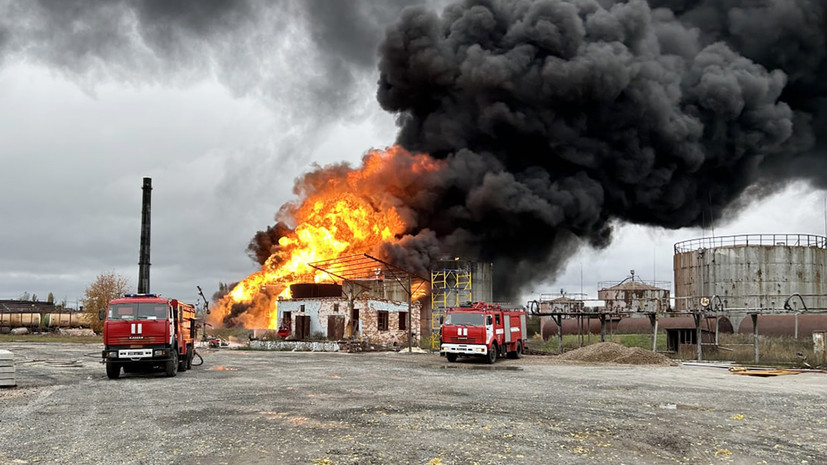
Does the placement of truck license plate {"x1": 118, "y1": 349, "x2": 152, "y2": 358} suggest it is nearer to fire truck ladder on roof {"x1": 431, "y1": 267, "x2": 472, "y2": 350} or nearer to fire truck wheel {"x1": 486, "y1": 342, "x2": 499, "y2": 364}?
fire truck wheel {"x1": 486, "y1": 342, "x2": 499, "y2": 364}

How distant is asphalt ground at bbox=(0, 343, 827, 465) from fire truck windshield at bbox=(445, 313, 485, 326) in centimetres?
637

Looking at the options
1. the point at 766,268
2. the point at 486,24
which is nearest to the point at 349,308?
the point at 486,24

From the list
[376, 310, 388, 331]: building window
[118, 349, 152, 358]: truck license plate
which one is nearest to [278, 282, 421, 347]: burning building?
[376, 310, 388, 331]: building window

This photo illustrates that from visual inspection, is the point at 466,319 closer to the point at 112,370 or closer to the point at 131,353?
the point at 131,353

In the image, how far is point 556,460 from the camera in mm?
9750

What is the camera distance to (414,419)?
13.2 meters

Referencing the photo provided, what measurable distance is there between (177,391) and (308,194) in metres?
39.8

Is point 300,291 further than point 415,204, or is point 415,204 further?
point 300,291

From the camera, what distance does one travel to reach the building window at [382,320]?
158 feet

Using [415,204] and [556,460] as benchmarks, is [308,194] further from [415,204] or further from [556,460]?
[556,460]

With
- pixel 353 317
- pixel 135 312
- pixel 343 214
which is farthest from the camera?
pixel 343 214

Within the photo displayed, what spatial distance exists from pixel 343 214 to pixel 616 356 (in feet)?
97.2

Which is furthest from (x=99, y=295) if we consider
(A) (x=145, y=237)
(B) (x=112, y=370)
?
(B) (x=112, y=370)

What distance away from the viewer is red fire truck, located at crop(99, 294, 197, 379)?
2191cm
